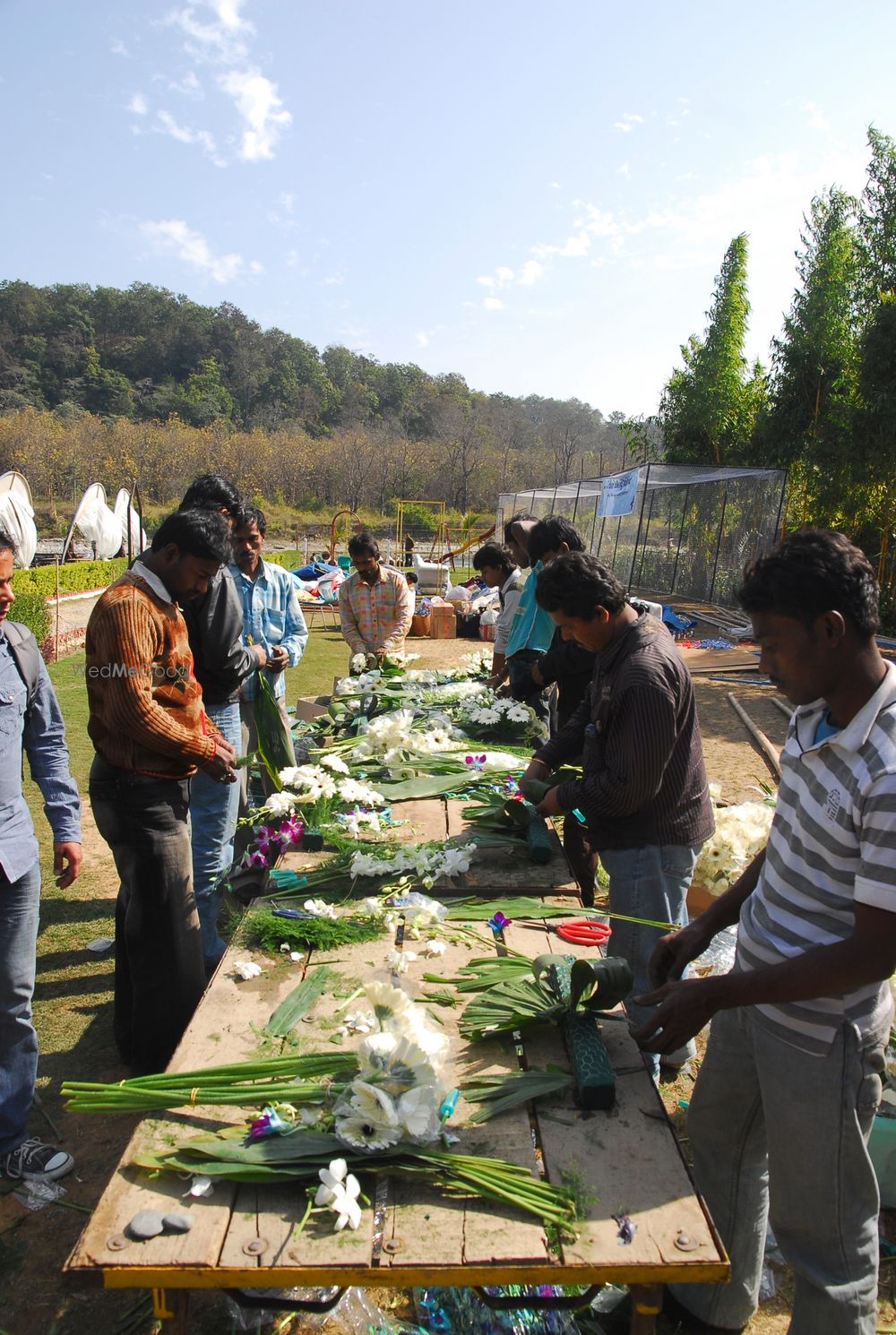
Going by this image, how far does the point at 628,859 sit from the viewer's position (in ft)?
8.40

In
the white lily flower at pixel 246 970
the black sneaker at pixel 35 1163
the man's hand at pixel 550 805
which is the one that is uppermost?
the man's hand at pixel 550 805

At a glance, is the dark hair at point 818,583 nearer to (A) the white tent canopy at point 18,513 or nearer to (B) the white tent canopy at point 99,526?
(A) the white tent canopy at point 18,513

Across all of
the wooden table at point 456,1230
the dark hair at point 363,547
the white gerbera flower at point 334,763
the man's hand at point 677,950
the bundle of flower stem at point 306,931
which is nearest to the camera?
the wooden table at point 456,1230

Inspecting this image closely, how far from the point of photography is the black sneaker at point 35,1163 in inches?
104

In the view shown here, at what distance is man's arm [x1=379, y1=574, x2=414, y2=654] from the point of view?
602 cm

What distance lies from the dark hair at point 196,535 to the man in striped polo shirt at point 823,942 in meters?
1.87

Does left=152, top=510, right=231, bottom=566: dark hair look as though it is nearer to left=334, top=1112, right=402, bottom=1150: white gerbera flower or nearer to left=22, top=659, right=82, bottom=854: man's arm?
left=22, top=659, right=82, bottom=854: man's arm

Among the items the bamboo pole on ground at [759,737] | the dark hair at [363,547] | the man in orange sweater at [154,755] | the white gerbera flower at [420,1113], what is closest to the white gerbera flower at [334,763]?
the man in orange sweater at [154,755]

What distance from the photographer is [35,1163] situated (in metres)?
2.68

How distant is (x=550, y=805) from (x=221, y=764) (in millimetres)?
1268

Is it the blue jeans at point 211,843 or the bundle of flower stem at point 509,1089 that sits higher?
the bundle of flower stem at point 509,1089

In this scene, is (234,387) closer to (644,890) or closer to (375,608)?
(375,608)

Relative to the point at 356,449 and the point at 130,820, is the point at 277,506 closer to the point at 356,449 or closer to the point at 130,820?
the point at 356,449

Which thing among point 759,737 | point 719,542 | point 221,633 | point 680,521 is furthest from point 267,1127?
point 680,521
